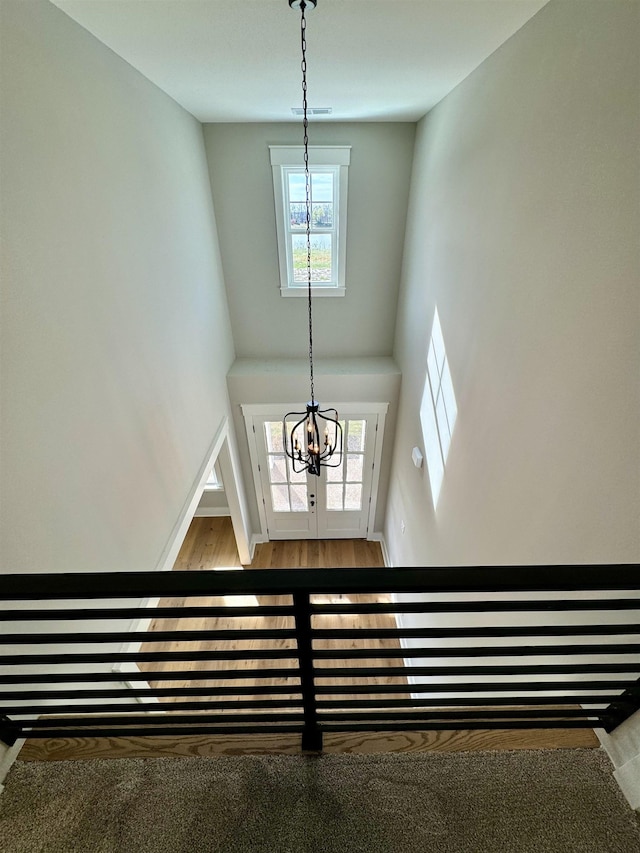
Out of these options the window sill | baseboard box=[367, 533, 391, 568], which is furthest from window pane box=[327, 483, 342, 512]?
the window sill

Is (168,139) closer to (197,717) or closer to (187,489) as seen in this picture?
(187,489)

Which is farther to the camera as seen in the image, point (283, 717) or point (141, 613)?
point (283, 717)

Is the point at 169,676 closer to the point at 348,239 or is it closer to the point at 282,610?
the point at 282,610

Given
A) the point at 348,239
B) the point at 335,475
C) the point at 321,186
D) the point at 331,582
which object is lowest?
the point at 335,475

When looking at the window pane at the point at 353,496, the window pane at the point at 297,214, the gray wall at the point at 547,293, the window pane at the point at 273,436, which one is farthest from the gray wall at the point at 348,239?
the window pane at the point at 353,496

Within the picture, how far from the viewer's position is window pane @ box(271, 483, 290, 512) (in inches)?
205

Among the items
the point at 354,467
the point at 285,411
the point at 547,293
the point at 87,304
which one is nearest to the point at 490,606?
the point at 547,293

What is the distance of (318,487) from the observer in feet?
16.9

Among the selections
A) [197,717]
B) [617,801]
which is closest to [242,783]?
[197,717]

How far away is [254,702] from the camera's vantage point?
1204 millimetres

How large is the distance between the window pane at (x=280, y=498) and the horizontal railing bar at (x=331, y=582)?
170 inches

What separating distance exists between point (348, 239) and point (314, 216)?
379 millimetres

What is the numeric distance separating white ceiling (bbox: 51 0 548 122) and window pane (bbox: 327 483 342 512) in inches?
147

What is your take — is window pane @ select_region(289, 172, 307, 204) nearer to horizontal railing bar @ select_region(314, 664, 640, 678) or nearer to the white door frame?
the white door frame
